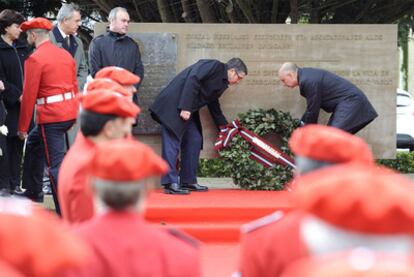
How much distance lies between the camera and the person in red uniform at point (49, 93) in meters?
8.95

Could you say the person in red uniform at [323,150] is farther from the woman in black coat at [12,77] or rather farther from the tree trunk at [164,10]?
the tree trunk at [164,10]

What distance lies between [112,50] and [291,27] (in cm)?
242

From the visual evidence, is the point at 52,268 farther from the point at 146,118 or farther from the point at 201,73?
the point at 146,118

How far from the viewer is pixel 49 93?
9102 millimetres

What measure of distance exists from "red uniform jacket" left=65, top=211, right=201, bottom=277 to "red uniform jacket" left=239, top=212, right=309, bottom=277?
0.25m

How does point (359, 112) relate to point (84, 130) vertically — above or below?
below

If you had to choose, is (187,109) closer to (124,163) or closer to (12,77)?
(12,77)

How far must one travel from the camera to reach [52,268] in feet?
7.07

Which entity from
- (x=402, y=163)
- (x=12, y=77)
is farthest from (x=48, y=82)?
(x=402, y=163)

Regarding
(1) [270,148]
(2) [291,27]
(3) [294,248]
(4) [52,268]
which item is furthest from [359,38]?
(4) [52,268]

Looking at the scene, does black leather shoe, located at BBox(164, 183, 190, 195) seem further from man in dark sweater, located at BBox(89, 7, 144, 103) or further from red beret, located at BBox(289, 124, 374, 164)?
red beret, located at BBox(289, 124, 374, 164)

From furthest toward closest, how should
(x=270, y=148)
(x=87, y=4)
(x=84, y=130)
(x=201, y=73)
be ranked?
(x=87, y=4) < (x=270, y=148) < (x=201, y=73) < (x=84, y=130)

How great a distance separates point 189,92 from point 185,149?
0.73m

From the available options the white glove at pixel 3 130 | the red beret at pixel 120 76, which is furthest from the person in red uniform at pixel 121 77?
the white glove at pixel 3 130
